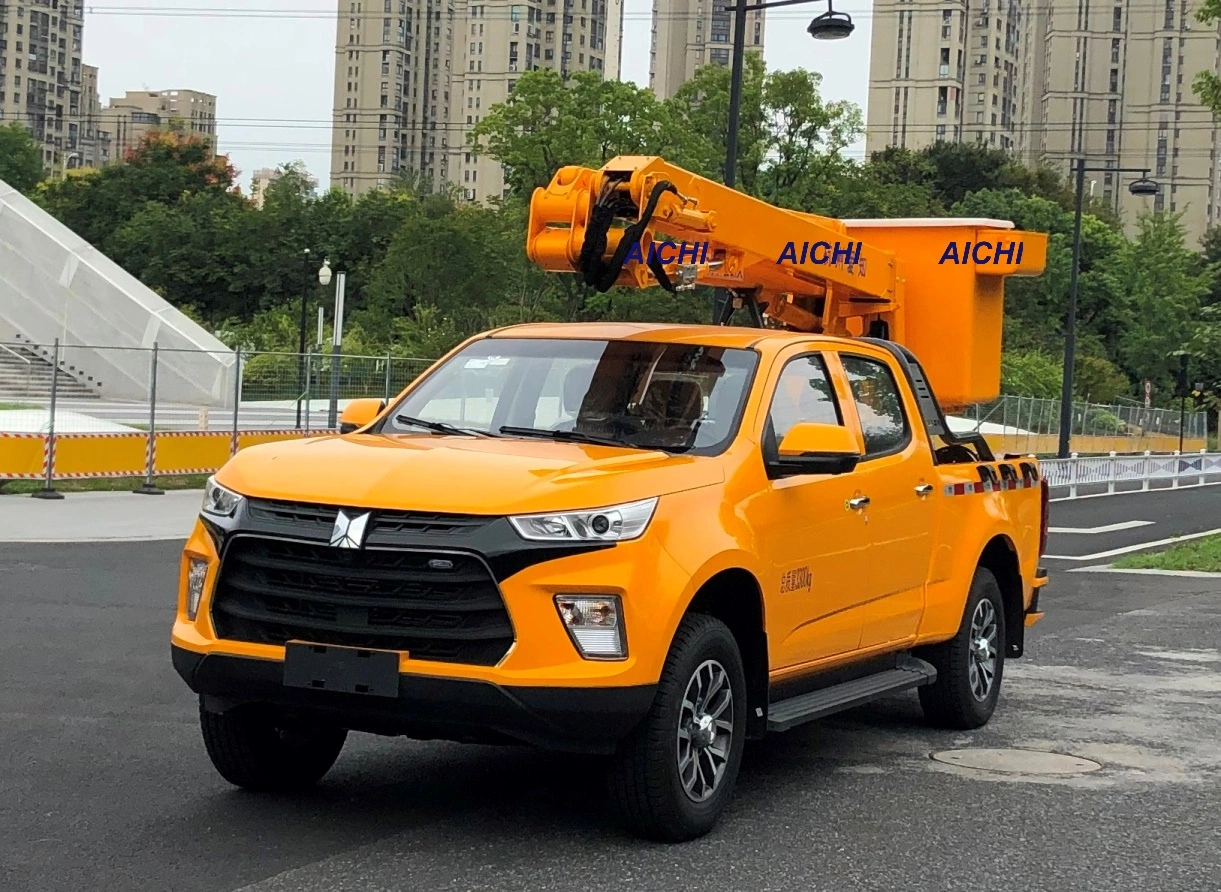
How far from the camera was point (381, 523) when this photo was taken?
18.3 feet

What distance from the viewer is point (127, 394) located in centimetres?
2869

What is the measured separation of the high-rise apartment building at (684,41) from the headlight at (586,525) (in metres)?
171

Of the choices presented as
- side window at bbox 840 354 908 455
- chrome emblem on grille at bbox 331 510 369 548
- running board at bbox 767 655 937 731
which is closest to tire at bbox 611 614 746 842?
running board at bbox 767 655 937 731

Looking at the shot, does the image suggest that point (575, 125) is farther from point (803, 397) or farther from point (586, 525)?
point (586, 525)

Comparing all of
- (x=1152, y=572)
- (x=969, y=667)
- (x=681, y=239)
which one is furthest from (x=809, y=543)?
(x=1152, y=572)

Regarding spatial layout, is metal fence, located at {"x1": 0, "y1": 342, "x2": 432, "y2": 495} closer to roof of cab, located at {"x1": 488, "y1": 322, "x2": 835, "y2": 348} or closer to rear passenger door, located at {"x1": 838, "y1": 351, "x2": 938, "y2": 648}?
roof of cab, located at {"x1": 488, "y1": 322, "x2": 835, "y2": 348}

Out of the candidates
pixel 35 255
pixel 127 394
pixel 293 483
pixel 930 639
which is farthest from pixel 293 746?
pixel 35 255

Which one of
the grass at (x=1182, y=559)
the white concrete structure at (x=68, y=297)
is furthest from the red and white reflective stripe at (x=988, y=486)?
the white concrete structure at (x=68, y=297)

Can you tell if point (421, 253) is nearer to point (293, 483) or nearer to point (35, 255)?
point (35, 255)

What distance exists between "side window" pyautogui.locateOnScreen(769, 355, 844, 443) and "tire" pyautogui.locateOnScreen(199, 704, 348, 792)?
7.21ft

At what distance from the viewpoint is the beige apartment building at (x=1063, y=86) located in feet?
505

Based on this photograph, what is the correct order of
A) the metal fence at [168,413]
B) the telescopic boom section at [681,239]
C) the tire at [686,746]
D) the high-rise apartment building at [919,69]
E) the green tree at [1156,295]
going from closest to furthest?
the tire at [686,746] → the telescopic boom section at [681,239] → the metal fence at [168,413] → the green tree at [1156,295] → the high-rise apartment building at [919,69]

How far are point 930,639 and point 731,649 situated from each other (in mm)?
2237

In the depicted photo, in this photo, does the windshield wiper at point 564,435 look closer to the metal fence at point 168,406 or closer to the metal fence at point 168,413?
the metal fence at point 168,413
